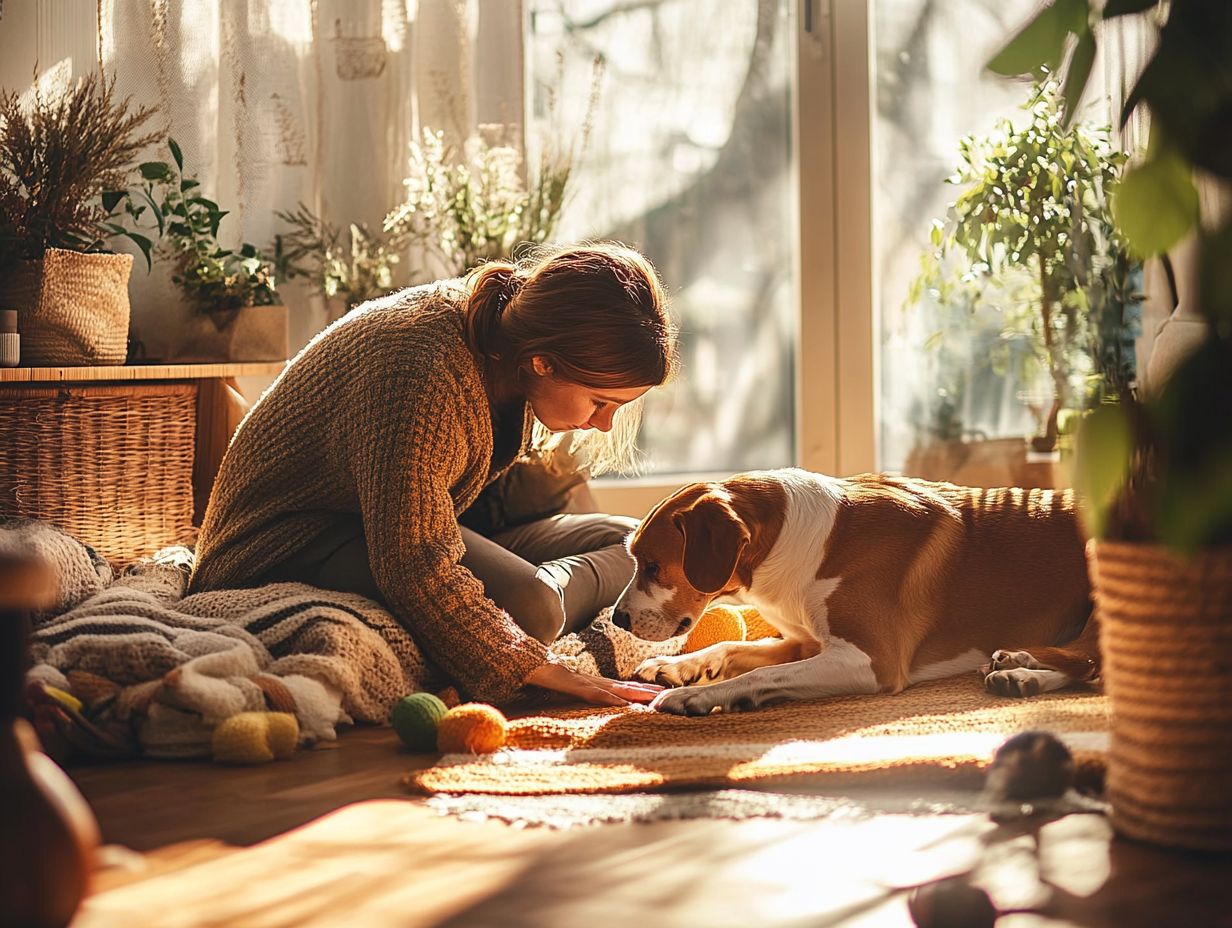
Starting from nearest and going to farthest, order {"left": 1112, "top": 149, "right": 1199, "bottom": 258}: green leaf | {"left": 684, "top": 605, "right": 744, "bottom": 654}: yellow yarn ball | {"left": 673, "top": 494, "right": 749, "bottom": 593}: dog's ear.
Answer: {"left": 1112, "top": 149, "right": 1199, "bottom": 258}: green leaf
{"left": 673, "top": 494, "right": 749, "bottom": 593}: dog's ear
{"left": 684, "top": 605, "right": 744, "bottom": 654}: yellow yarn ball

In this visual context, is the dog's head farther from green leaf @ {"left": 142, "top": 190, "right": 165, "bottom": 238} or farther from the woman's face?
green leaf @ {"left": 142, "top": 190, "right": 165, "bottom": 238}

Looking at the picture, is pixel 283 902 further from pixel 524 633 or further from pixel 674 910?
pixel 524 633

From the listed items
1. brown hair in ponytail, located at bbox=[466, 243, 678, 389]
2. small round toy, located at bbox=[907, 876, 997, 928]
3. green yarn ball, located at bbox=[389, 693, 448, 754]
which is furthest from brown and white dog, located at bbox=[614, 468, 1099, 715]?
small round toy, located at bbox=[907, 876, 997, 928]

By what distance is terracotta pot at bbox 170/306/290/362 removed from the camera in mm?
3246

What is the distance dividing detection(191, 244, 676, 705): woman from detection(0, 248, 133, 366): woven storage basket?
52cm

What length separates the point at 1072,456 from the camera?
1.39 m

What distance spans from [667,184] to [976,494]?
1751mm

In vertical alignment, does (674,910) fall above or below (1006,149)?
below

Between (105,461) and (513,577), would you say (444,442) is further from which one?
(105,461)

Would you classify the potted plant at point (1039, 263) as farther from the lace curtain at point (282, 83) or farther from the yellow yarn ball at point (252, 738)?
the yellow yarn ball at point (252, 738)

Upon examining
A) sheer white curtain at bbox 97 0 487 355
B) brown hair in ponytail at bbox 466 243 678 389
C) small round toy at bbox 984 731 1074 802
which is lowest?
small round toy at bbox 984 731 1074 802

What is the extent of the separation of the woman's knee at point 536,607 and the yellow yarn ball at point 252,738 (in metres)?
0.55

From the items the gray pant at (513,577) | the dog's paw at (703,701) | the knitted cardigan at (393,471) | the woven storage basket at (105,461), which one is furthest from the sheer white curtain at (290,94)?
the dog's paw at (703,701)

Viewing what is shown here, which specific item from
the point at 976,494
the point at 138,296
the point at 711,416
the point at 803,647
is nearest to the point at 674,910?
the point at 803,647
